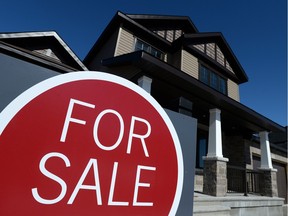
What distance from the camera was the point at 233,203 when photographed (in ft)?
18.7

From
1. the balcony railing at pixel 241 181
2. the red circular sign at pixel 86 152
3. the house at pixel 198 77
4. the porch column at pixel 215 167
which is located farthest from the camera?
the balcony railing at pixel 241 181

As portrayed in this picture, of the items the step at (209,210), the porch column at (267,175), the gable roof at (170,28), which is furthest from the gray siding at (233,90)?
the step at (209,210)

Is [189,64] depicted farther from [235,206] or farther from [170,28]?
[235,206]

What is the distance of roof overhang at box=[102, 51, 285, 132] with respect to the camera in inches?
196

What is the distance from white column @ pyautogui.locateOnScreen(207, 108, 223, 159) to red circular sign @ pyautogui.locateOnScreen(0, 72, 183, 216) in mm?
5742

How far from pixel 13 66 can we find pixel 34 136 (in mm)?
367

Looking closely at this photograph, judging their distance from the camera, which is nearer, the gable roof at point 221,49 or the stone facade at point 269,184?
the stone facade at point 269,184

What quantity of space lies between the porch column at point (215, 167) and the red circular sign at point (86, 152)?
5.50 metres

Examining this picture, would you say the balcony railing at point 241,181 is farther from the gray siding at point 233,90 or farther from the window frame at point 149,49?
the window frame at point 149,49

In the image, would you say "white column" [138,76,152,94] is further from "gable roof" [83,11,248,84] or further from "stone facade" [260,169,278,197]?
"stone facade" [260,169,278,197]

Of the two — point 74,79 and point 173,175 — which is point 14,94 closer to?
point 74,79

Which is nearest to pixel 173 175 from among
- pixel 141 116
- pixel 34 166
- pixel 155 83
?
pixel 141 116

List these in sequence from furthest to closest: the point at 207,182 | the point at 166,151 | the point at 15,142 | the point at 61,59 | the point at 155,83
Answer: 1. the point at 61,59
2. the point at 207,182
3. the point at 155,83
4. the point at 166,151
5. the point at 15,142

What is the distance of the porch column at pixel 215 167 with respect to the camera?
5.99m
